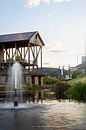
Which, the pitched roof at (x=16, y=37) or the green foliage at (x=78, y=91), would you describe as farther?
the pitched roof at (x=16, y=37)

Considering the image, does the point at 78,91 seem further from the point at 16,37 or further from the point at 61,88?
the point at 16,37

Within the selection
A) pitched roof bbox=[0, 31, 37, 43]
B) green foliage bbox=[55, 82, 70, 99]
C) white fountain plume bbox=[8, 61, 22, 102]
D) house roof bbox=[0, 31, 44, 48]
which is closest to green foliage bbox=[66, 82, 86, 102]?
green foliage bbox=[55, 82, 70, 99]

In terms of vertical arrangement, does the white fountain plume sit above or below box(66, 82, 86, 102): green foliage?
above

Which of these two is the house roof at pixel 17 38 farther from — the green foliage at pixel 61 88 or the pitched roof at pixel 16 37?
the green foliage at pixel 61 88

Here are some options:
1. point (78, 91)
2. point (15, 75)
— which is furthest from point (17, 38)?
point (78, 91)

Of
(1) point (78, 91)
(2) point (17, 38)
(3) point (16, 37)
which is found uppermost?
(3) point (16, 37)

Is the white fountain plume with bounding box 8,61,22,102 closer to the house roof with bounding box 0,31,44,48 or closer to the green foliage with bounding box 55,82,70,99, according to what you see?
the house roof with bounding box 0,31,44,48

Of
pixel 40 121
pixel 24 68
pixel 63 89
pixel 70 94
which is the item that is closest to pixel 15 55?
pixel 24 68

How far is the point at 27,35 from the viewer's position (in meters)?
60.0

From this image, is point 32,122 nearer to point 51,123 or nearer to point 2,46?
point 51,123

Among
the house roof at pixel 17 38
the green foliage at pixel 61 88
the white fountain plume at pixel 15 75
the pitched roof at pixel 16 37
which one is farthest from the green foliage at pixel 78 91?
the pitched roof at pixel 16 37

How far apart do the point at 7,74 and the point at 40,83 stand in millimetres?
6688

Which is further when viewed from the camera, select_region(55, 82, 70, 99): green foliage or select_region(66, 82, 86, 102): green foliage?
select_region(55, 82, 70, 99): green foliage

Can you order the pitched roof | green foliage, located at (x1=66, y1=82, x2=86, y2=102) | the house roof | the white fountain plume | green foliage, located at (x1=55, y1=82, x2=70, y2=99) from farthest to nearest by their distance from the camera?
the pitched roof → the house roof → the white fountain plume → green foliage, located at (x1=55, y1=82, x2=70, y2=99) → green foliage, located at (x1=66, y1=82, x2=86, y2=102)
